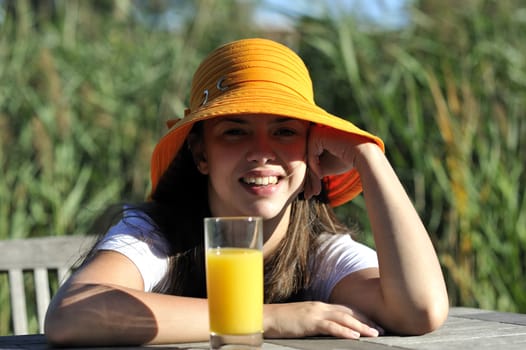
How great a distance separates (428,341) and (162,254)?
69 cm

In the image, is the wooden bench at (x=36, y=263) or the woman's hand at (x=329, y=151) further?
the wooden bench at (x=36, y=263)

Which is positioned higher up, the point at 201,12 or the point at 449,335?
the point at 201,12

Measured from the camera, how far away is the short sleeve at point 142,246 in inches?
80.8

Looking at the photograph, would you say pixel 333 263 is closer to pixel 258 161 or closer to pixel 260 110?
pixel 258 161

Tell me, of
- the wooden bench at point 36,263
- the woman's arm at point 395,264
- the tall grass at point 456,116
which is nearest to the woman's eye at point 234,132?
the woman's arm at point 395,264

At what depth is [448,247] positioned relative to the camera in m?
3.62

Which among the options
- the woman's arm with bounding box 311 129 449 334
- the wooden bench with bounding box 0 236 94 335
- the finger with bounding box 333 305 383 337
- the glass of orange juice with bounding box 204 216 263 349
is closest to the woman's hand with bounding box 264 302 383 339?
the finger with bounding box 333 305 383 337

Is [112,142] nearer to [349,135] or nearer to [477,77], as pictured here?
[477,77]

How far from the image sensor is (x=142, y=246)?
2105 millimetres

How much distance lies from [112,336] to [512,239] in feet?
7.03

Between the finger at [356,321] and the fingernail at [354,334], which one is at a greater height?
the finger at [356,321]

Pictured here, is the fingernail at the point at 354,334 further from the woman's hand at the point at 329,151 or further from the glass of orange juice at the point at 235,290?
the woman's hand at the point at 329,151

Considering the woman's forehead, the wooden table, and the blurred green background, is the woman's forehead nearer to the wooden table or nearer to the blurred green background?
the wooden table

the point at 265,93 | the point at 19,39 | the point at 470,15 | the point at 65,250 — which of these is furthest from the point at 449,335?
the point at 19,39
